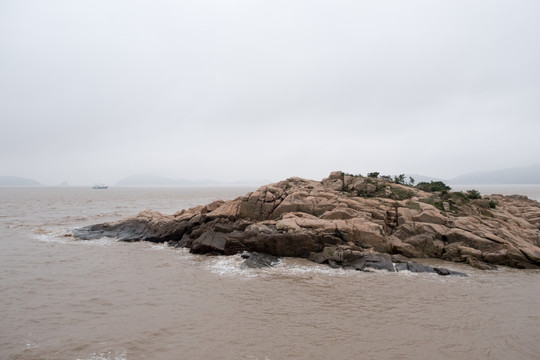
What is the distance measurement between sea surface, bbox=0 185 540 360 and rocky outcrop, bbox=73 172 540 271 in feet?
7.66

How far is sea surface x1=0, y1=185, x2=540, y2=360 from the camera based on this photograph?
34.8 ft

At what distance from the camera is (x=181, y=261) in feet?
74.5

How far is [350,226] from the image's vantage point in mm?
23828

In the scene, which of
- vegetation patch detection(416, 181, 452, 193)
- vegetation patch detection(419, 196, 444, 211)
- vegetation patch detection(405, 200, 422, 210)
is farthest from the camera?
vegetation patch detection(416, 181, 452, 193)

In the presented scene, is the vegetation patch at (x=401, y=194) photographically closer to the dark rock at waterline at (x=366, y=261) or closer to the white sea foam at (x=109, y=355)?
the dark rock at waterline at (x=366, y=261)

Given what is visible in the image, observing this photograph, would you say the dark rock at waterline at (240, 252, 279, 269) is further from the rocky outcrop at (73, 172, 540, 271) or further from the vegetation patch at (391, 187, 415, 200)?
the vegetation patch at (391, 187, 415, 200)

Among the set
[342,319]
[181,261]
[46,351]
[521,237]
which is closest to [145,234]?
[181,261]

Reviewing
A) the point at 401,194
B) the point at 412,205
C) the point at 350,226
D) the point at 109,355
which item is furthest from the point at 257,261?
the point at 401,194

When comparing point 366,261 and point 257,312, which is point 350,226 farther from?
point 257,312

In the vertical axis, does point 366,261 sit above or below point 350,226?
below

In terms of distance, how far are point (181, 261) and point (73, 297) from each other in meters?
8.24

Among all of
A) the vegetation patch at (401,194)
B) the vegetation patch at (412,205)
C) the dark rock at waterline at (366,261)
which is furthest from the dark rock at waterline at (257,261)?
the vegetation patch at (401,194)

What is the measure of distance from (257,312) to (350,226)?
41.6ft

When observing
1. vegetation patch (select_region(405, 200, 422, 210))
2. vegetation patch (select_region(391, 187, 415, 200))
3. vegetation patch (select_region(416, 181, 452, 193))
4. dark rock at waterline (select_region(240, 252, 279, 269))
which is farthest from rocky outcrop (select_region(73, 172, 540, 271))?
vegetation patch (select_region(416, 181, 452, 193))
